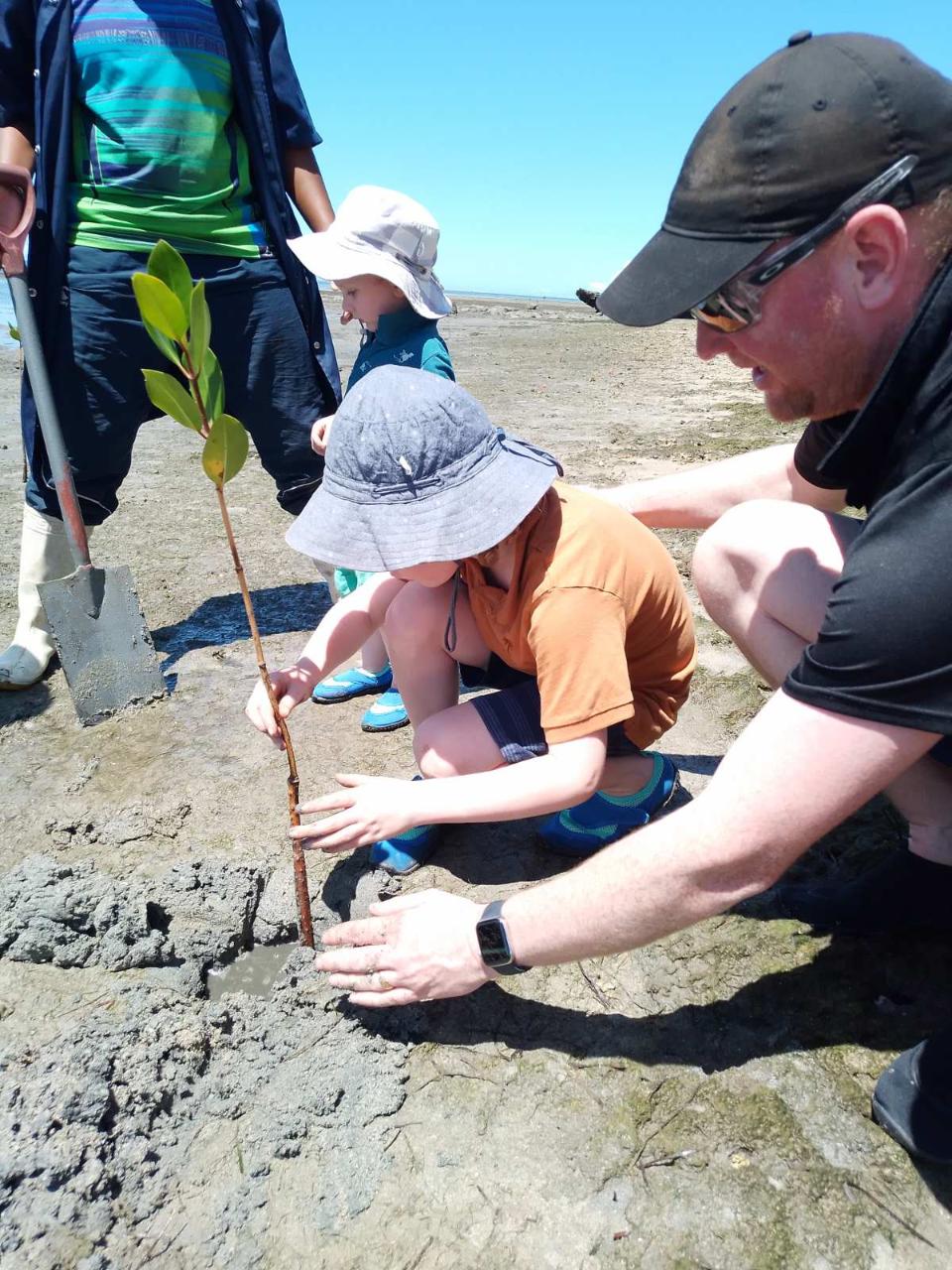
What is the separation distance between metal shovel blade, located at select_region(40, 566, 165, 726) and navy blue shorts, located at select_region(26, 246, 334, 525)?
1.02 ft

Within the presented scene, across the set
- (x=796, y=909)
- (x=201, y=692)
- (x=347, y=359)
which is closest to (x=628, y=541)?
(x=796, y=909)

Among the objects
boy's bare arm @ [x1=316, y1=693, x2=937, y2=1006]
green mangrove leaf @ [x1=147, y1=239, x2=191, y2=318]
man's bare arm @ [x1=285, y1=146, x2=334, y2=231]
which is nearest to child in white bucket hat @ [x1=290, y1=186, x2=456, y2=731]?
man's bare arm @ [x1=285, y1=146, x2=334, y2=231]

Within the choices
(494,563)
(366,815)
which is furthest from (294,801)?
(494,563)

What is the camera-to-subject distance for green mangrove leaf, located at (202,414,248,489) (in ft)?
5.20

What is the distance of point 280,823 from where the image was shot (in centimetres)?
226

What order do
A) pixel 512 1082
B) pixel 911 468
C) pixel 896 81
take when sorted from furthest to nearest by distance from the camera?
1. pixel 512 1082
2. pixel 911 468
3. pixel 896 81

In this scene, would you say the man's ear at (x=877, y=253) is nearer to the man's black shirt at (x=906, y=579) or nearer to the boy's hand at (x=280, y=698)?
the man's black shirt at (x=906, y=579)

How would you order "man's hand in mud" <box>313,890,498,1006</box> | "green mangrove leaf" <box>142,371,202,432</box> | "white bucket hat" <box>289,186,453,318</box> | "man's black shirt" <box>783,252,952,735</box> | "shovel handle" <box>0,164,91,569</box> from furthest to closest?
"white bucket hat" <box>289,186,453,318</box>
"shovel handle" <box>0,164,91,569</box>
"green mangrove leaf" <box>142,371,202,432</box>
"man's hand in mud" <box>313,890,498,1006</box>
"man's black shirt" <box>783,252,952,735</box>

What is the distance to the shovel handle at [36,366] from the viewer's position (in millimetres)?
2367

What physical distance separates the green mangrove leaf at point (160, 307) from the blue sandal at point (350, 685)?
1.50 metres

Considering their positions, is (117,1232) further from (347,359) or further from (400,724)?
(347,359)

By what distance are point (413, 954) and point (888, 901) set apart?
96 cm

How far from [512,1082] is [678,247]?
1.41 metres

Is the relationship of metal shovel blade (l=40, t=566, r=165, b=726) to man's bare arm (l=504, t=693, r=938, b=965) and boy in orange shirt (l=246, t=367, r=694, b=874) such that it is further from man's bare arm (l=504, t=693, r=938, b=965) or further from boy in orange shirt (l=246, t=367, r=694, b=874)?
man's bare arm (l=504, t=693, r=938, b=965)
